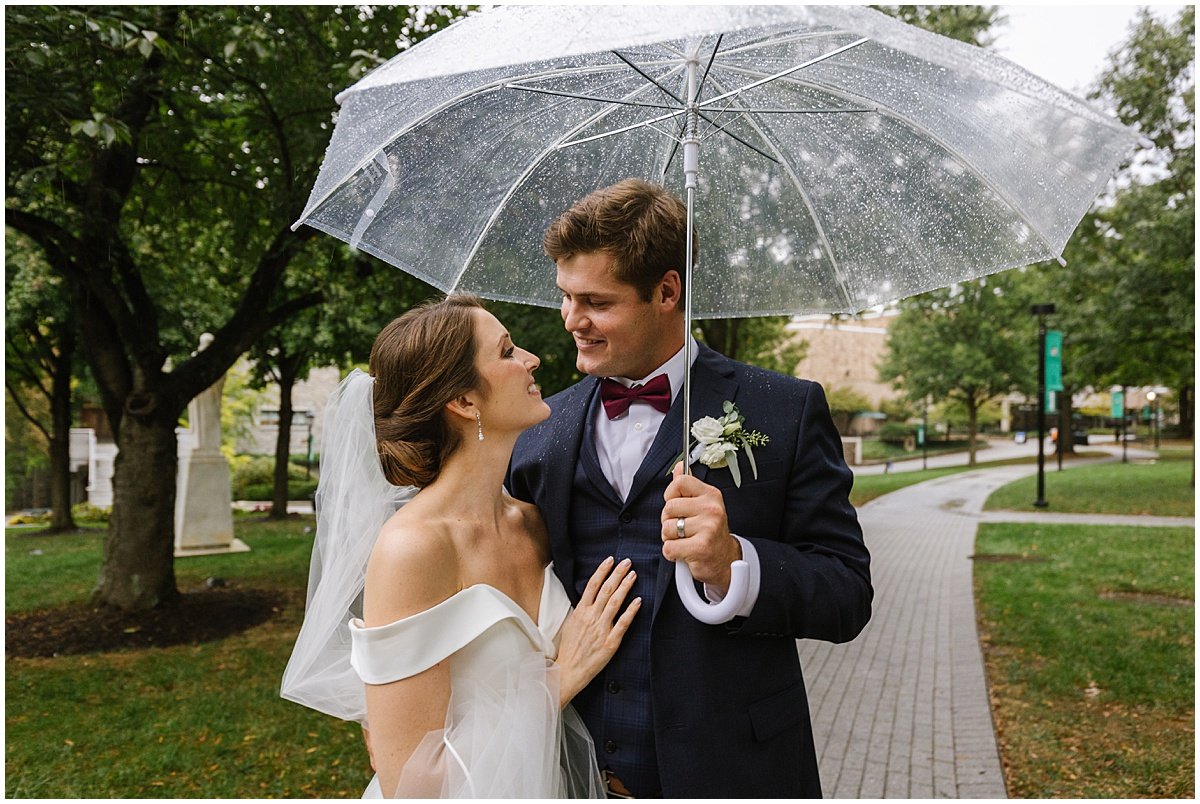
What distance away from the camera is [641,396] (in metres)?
2.62

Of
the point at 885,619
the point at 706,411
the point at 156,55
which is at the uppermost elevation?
the point at 156,55

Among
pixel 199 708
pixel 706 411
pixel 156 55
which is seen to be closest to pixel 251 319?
pixel 156 55

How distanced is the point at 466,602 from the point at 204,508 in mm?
15599

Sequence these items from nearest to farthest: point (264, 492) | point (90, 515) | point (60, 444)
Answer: point (60, 444), point (90, 515), point (264, 492)

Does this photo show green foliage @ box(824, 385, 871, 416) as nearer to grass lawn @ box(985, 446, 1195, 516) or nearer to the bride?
grass lawn @ box(985, 446, 1195, 516)

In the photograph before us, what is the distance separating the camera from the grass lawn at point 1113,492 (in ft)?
71.8

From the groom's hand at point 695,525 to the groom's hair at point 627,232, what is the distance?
622 millimetres

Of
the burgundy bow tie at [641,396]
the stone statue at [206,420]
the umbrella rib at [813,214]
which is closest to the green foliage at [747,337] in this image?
the umbrella rib at [813,214]

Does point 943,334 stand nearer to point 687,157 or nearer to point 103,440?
point 103,440

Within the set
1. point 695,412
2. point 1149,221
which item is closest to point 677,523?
point 695,412

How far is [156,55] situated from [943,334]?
3989 centimetres

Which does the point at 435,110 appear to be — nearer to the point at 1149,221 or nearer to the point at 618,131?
the point at 618,131

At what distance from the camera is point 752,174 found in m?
2.96

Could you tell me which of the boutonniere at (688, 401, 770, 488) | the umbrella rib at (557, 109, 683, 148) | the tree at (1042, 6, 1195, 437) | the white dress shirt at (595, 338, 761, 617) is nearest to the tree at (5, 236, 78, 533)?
the umbrella rib at (557, 109, 683, 148)
